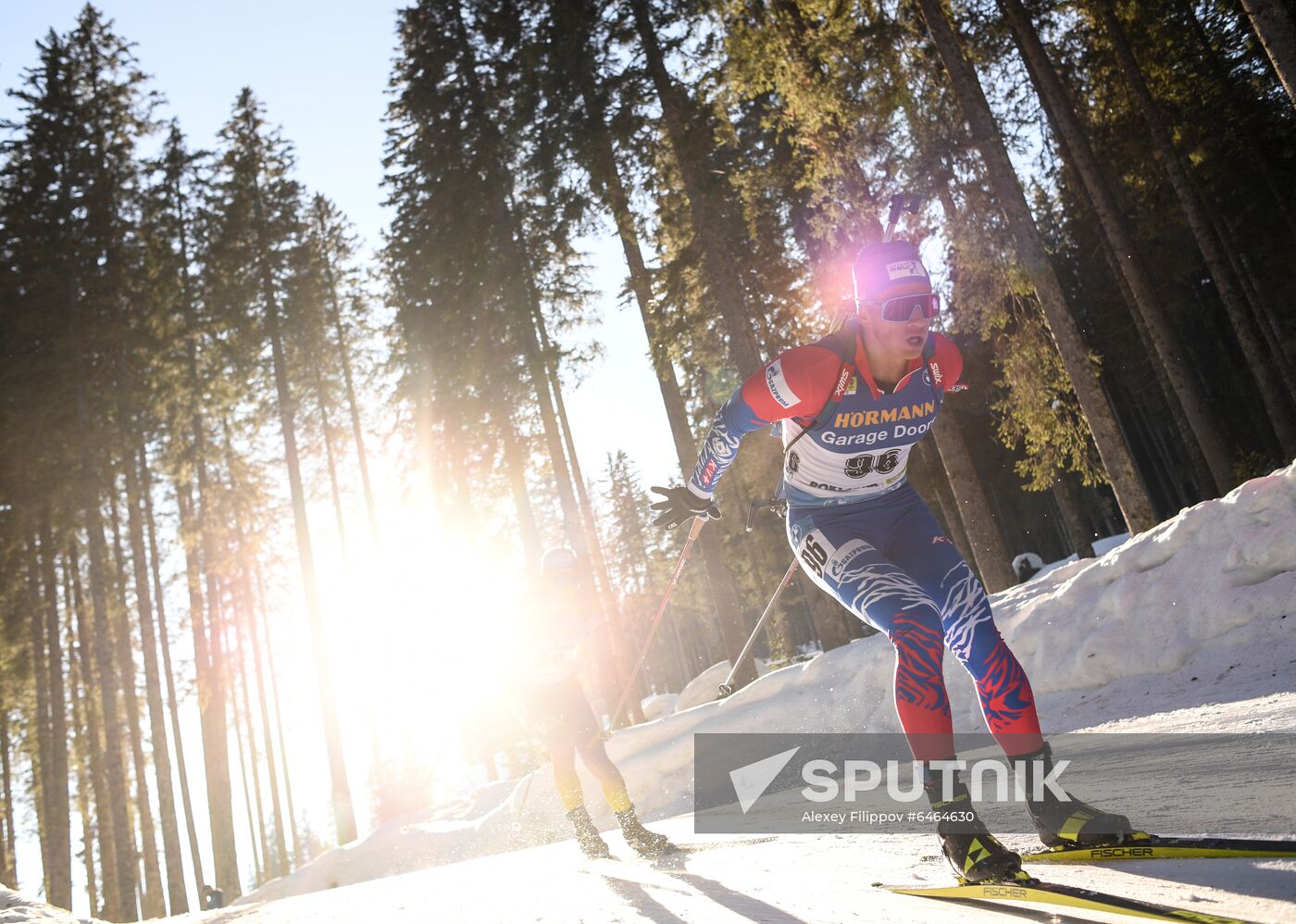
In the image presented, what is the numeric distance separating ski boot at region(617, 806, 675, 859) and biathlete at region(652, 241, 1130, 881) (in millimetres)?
2475

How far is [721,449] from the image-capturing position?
3885mm

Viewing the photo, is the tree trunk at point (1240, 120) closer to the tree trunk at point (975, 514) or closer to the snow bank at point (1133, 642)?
the tree trunk at point (975, 514)

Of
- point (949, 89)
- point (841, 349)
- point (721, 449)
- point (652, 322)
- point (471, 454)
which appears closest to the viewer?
point (841, 349)

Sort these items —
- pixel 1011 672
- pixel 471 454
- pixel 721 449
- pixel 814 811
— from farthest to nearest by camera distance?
1. pixel 471 454
2. pixel 814 811
3. pixel 721 449
4. pixel 1011 672

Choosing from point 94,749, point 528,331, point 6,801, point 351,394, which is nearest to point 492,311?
point 528,331

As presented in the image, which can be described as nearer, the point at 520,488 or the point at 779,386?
the point at 779,386

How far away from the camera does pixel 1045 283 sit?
1028 centimetres

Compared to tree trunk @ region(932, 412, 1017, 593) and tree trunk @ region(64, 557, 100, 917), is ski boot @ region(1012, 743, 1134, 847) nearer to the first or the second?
tree trunk @ region(932, 412, 1017, 593)

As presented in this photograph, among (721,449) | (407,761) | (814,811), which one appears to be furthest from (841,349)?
(407,761)

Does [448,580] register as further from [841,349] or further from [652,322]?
[841,349]

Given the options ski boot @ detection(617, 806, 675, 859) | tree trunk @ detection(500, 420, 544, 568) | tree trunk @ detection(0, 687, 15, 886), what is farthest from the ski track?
tree trunk @ detection(0, 687, 15, 886)

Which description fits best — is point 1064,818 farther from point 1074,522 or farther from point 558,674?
point 1074,522

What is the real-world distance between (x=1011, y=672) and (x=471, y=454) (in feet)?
64.2

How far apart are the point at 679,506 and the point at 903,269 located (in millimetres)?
1634
